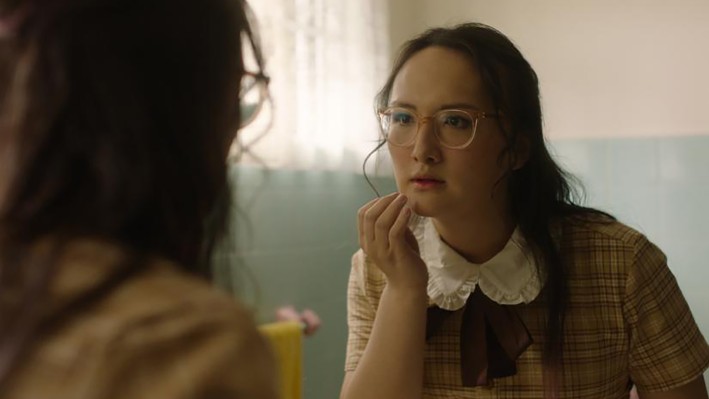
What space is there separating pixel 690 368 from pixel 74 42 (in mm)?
924

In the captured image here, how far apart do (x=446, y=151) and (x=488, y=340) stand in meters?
0.27

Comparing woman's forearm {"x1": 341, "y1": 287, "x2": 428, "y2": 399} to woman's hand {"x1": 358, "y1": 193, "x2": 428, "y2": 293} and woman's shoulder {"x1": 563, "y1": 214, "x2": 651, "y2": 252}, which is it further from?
woman's shoulder {"x1": 563, "y1": 214, "x2": 651, "y2": 252}

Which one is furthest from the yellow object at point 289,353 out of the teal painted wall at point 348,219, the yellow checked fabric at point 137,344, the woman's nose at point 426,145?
the yellow checked fabric at point 137,344

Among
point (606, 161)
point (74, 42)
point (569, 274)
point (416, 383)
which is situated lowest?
point (416, 383)

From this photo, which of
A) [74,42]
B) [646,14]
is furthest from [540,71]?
[74,42]

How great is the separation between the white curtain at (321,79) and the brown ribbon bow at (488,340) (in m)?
0.55

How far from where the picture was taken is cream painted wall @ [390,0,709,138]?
1741 millimetres

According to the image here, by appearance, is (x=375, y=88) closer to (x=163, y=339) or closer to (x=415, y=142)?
(x=415, y=142)

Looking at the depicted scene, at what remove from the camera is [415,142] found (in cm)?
105

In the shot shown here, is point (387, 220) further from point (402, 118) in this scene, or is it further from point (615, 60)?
point (615, 60)

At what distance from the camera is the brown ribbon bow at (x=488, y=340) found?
1.04 metres

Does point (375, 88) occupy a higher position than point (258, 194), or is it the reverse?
point (375, 88)

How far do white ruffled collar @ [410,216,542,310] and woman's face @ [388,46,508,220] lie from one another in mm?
79

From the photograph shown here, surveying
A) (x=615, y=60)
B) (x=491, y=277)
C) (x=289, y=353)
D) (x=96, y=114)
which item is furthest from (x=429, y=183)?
(x=615, y=60)
